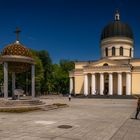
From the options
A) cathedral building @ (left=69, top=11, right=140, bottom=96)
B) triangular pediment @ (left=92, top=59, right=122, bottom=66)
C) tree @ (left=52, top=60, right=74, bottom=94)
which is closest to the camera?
cathedral building @ (left=69, top=11, right=140, bottom=96)

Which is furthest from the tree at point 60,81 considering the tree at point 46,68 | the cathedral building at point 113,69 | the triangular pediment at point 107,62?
the triangular pediment at point 107,62

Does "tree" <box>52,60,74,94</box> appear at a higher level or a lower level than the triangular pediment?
lower

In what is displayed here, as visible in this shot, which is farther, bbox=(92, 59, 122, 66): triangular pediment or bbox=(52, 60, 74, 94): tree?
bbox=(52, 60, 74, 94): tree

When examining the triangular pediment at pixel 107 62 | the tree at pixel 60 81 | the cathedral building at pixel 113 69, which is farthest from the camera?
the tree at pixel 60 81

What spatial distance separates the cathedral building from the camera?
65.4m

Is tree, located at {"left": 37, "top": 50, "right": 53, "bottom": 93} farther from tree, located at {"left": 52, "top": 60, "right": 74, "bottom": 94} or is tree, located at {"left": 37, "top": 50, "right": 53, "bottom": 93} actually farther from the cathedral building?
the cathedral building

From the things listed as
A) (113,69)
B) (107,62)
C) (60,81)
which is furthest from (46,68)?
(113,69)

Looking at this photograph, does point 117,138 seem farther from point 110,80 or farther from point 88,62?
point 88,62

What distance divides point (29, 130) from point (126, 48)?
60.5 metres

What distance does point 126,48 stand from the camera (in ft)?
230

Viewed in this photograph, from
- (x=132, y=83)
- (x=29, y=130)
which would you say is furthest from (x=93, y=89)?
(x=29, y=130)

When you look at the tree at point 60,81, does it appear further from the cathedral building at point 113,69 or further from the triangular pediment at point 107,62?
the triangular pediment at point 107,62

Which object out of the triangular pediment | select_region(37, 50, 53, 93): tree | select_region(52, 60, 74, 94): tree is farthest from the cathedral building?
select_region(52, 60, 74, 94): tree

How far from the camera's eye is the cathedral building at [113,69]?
6538cm
